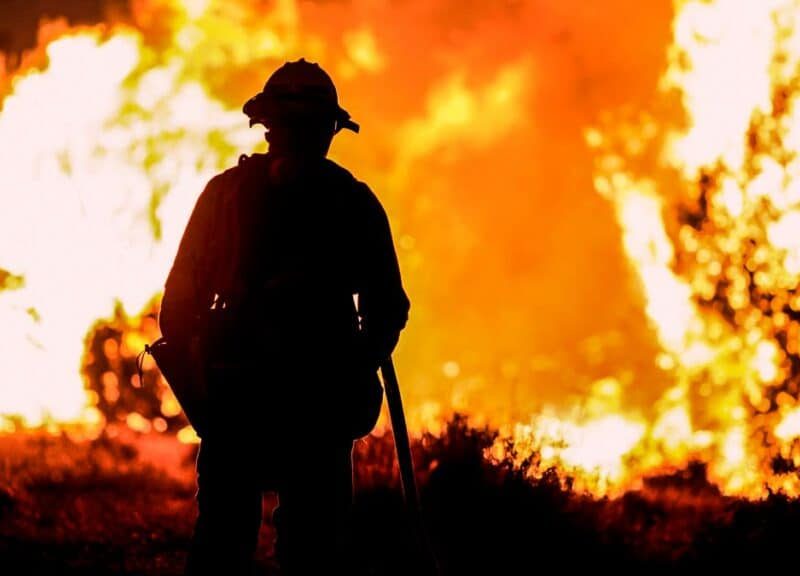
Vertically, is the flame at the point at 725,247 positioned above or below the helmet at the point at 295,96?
above

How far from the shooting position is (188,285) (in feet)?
10.7

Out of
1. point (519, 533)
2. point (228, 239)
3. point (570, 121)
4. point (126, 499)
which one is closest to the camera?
point (228, 239)

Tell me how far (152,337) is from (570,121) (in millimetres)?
10214

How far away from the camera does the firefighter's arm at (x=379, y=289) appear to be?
3.38 m

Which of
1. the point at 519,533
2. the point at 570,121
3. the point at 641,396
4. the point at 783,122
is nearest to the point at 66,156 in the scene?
the point at 519,533

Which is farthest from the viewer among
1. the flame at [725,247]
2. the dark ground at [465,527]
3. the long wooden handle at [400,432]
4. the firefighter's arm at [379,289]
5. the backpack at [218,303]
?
the flame at [725,247]

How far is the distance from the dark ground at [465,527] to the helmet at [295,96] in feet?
10.8

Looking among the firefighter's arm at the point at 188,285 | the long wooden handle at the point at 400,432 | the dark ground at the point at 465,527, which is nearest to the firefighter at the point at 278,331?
the firefighter's arm at the point at 188,285

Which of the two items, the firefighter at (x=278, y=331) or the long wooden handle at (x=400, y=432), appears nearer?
the firefighter at (x=278, y=331)

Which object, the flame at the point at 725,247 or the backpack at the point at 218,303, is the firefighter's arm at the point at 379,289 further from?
the flame at the point at 725,247

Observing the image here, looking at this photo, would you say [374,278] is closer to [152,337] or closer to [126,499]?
[126,499]

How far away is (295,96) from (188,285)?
737 mm

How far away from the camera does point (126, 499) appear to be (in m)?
7.67

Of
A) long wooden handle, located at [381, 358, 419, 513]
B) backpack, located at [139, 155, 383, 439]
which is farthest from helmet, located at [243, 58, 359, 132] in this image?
long wooden handle, located at [381, 358, 419, 513]
